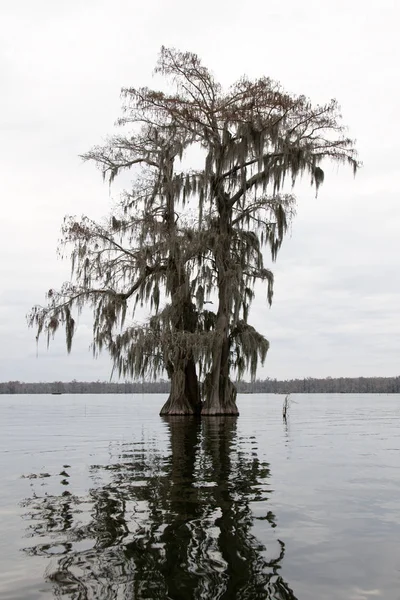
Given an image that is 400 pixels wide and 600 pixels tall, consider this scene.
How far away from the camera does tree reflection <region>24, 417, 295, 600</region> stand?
4.33 metres

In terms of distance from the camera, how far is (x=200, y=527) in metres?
6.02

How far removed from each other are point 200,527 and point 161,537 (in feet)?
1.81

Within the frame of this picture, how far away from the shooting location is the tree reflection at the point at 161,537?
170 inches

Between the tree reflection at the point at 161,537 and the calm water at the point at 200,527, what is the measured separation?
12 mm

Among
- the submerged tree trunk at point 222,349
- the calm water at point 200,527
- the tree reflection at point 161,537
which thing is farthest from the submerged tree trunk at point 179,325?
the tree reflection at point 161,537

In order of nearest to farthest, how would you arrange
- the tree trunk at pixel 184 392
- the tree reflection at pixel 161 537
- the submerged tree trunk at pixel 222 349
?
1. the tree reflection at pixel 161 537
2. the submerged tree trunk at pixel 222 349
3. the tree trunk at pixel 184 392

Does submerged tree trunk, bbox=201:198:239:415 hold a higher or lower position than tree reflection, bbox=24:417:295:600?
higher

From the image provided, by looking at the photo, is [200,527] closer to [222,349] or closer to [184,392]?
[222,349]

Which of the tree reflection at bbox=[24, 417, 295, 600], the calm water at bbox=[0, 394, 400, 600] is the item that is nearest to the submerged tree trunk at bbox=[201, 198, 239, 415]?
the calm water at bbox=[0, 394, 400, 600]

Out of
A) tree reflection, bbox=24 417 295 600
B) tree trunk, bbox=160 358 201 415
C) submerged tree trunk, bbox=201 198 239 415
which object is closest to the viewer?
tree reflection, bbox=24 417 295 600

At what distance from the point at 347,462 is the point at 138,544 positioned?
697 cm

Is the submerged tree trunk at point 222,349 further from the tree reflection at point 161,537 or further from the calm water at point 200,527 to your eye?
the tree reflection at point 161,537

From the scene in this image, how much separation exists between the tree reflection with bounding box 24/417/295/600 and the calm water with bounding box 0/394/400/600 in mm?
12

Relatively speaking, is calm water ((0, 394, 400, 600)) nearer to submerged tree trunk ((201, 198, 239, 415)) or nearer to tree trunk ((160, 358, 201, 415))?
submerged tree trunk ((201, 198, 239, 415))
